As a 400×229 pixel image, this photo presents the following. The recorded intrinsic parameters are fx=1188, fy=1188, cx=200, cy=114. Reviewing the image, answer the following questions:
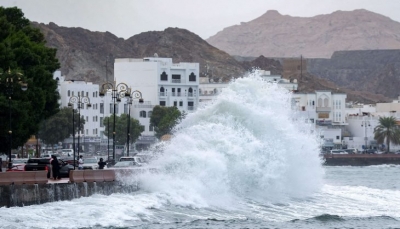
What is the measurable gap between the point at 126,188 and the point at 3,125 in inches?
513

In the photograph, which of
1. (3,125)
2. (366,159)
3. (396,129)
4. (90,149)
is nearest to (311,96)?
(396,129)

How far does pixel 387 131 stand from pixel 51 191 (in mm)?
123913

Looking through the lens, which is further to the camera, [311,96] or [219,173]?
[311,96]

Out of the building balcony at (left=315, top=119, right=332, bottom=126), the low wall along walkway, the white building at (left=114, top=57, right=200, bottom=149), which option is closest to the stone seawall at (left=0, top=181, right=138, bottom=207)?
the low wall along walkway

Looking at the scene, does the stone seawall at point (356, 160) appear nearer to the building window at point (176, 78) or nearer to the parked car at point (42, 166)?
the building window at point (176, 78)

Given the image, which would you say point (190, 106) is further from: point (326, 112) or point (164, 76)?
point (326, 112)

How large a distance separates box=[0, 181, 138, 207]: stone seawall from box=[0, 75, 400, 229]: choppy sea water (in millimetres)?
652

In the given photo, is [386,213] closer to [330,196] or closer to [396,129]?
[330,196]

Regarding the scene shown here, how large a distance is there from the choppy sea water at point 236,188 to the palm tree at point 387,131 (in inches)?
3963

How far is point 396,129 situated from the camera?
16425cm

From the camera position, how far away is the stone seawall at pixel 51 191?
39.8m

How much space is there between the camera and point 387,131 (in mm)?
161875

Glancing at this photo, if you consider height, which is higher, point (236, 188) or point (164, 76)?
point (164, 76)

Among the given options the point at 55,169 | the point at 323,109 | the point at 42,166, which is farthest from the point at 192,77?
the point at 55,169
